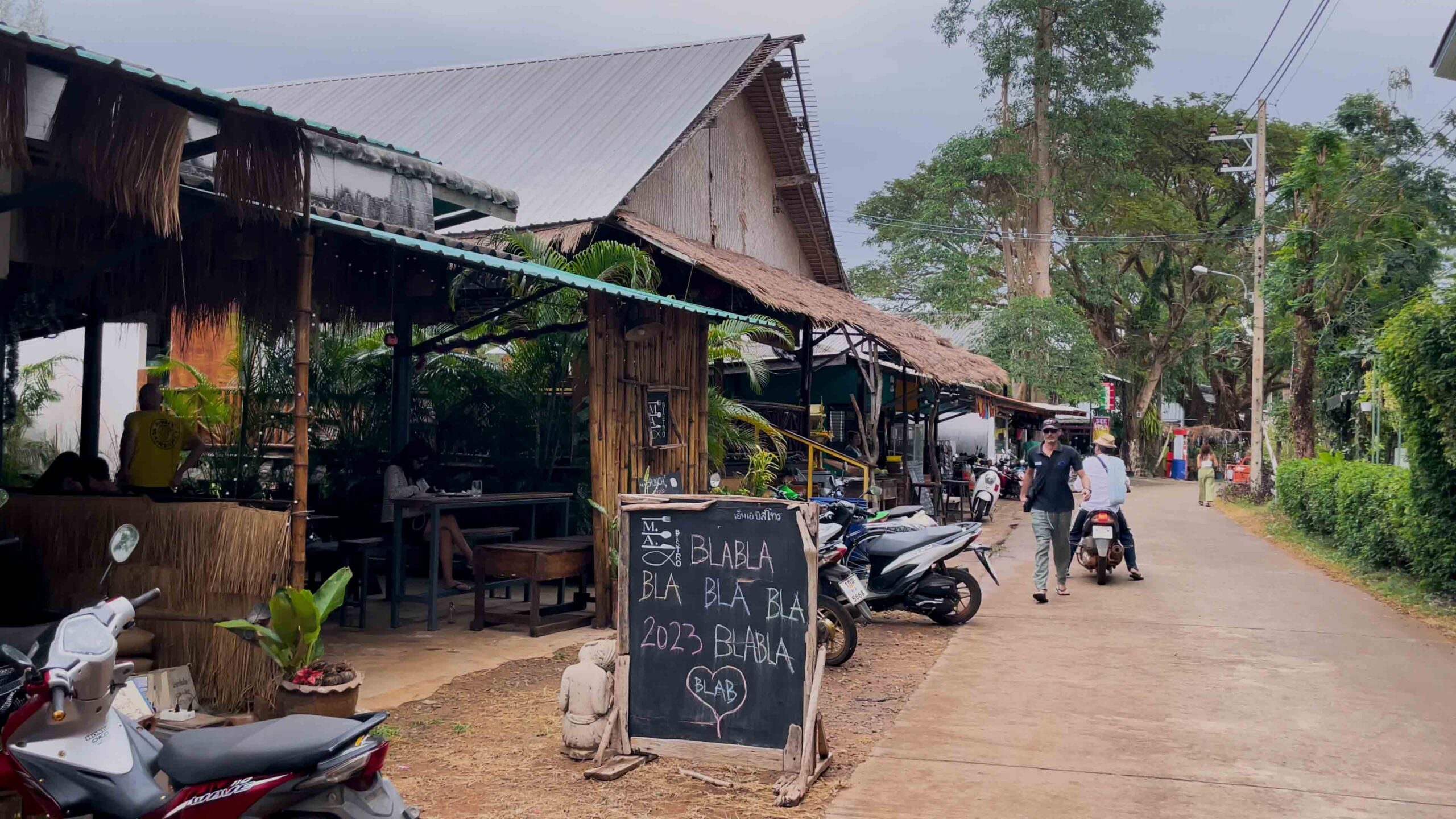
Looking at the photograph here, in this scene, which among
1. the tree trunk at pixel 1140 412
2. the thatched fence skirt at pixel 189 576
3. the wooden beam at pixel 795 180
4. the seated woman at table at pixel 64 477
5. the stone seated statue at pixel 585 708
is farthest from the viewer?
the tree trunk at pixel 1140 412

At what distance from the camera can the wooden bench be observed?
348 inches

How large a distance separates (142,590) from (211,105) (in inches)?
102

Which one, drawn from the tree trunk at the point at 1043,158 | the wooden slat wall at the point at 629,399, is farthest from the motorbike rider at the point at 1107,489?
the tree trunk at the point at 1043,158

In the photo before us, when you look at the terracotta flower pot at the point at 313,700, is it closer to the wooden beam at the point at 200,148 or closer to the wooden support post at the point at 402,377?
the wooden beam at the point at 200,148

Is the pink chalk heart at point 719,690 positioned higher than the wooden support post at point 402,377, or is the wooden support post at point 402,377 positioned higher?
the wooden support post at point 402,377

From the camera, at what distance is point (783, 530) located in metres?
5.42

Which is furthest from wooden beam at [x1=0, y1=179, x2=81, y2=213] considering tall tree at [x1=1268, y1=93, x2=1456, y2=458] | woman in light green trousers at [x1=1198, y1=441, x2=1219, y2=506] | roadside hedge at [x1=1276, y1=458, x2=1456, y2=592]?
woman in light green trousers at [x1=1198, y1=441, x2=1219, y2=506]

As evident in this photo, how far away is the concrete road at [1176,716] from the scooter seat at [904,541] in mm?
698

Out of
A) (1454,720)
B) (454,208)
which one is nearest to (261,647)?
(454,208)

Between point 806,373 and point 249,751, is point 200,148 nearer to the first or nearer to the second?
point 249,751

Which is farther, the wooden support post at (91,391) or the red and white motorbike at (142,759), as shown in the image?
the wooden support post at (91,391)

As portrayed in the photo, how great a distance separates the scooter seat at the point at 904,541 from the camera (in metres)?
9.45

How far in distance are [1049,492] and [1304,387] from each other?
15606 millimetres

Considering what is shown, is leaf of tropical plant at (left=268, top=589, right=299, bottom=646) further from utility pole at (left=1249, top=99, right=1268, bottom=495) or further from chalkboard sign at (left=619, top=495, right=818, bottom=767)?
utility pole at (left=1249, top=99, right=1268, bottom=495)
